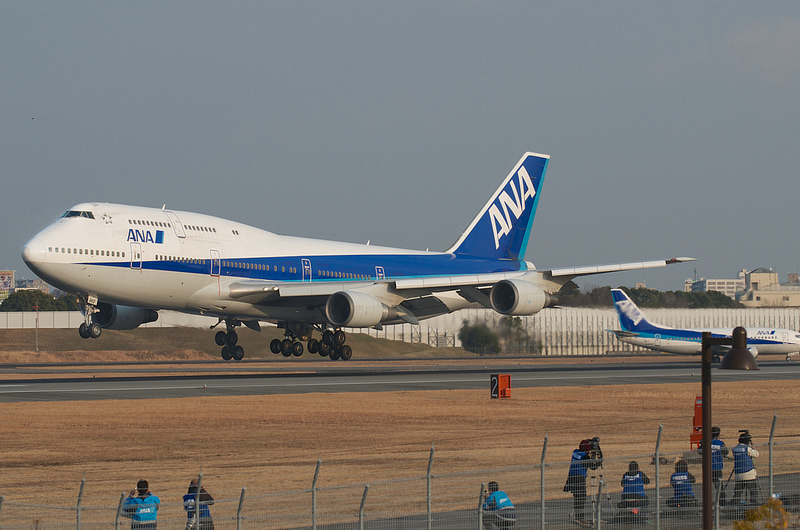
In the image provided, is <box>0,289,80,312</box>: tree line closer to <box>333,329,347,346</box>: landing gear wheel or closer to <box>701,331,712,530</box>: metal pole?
<box>333,329,347,346</box>: landing gear wheel

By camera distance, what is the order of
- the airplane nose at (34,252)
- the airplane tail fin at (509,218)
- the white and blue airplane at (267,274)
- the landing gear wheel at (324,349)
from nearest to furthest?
the airplane nose at (34,252)
the white and blue airplane at (267,274)
the landing gear wheel at (324,349)
the airplane tail fin at (509,218)

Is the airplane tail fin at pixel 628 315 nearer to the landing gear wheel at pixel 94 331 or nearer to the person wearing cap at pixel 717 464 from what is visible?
the landing gear wheel at pixel 94 331

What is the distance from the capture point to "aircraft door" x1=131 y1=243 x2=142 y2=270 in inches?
2045

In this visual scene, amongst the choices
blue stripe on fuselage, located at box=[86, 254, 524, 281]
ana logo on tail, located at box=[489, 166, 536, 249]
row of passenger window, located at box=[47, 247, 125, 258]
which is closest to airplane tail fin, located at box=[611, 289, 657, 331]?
ana logo on tail, located at box=[489, 166, 536, 249]

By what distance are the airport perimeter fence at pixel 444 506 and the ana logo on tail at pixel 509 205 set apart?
48.6 meters

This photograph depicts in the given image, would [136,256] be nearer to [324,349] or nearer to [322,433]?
[324,349]

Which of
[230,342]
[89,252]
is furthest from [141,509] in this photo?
[230,342]

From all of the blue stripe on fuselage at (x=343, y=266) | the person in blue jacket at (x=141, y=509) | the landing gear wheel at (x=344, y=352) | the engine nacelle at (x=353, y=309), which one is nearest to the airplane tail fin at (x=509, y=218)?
the blue stripe on fuselage at (x=343, y=266)

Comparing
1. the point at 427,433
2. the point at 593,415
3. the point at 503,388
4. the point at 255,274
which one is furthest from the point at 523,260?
the point at 427,433

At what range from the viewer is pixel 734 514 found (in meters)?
19.7

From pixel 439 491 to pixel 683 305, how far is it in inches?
3156

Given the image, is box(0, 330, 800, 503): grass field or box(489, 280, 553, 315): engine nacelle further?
box(489, 280, 553, 315): engine nacelle

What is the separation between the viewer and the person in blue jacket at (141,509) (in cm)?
1622

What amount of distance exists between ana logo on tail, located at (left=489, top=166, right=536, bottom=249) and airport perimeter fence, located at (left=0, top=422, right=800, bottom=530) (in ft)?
160
